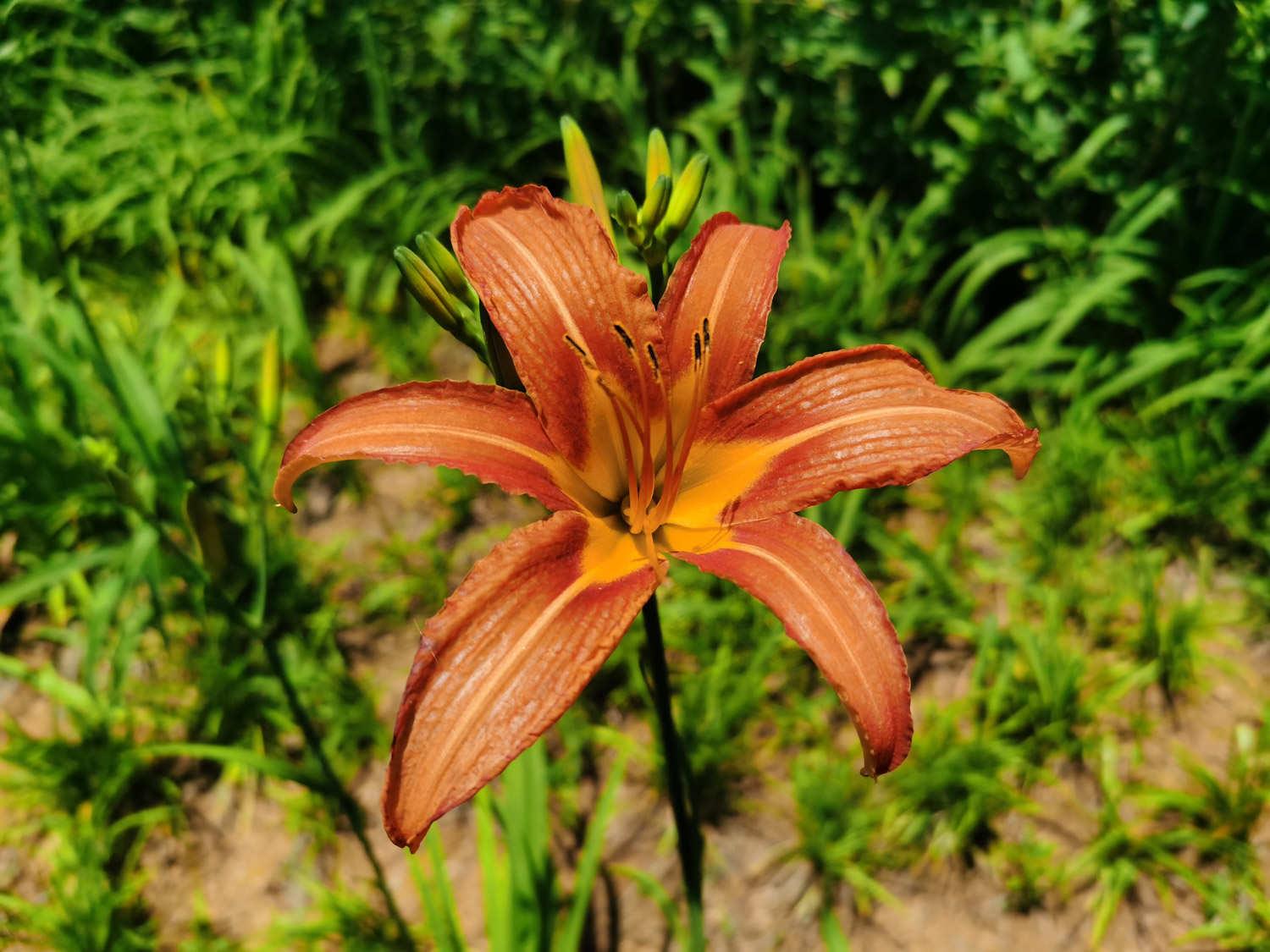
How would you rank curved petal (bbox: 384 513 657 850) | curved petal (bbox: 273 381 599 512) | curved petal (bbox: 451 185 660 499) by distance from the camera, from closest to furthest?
curved petal (bbox: 384 513 657 850) < curved petal (bbox: 273 381 599 512) < curved petal (bbox: 451 185 660 499)

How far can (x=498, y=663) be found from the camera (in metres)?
0.85

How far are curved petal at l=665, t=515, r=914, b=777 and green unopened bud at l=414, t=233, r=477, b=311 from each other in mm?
425

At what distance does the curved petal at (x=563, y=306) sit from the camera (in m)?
1.03

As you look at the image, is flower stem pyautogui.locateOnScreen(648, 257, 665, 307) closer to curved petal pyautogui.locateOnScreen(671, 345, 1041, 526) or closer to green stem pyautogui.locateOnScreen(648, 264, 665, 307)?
green stem pyautogui.locateOnScreen(648, 264, 665, 307)

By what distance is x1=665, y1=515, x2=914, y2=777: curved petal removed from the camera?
812mm

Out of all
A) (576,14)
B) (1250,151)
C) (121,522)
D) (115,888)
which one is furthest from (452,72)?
(115,888)

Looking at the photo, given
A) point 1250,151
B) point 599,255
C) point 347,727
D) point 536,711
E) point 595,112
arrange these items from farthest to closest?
1. point 595,112
2. point 1250,151
3. point 347,727
4. point 599,255
5. point 536,711

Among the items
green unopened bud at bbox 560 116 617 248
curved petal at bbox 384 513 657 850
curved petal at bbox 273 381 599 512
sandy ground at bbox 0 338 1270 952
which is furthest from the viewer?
Result: sandy ground at bbox 0 338 1270 952

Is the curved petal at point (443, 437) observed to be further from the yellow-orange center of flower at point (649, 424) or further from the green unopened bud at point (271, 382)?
the green unopened bud at point (271, 382)

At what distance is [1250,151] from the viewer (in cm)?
254

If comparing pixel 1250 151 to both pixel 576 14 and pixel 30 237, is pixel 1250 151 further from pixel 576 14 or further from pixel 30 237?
pixel 30 237

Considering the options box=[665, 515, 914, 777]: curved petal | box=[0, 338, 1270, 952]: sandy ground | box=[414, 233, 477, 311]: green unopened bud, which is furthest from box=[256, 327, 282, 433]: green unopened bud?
box=[0, 338, 1270, 952]: sandy ground

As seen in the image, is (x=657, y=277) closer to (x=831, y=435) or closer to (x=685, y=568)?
(x=831, y=435)

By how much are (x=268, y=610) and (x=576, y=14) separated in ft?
7.76
